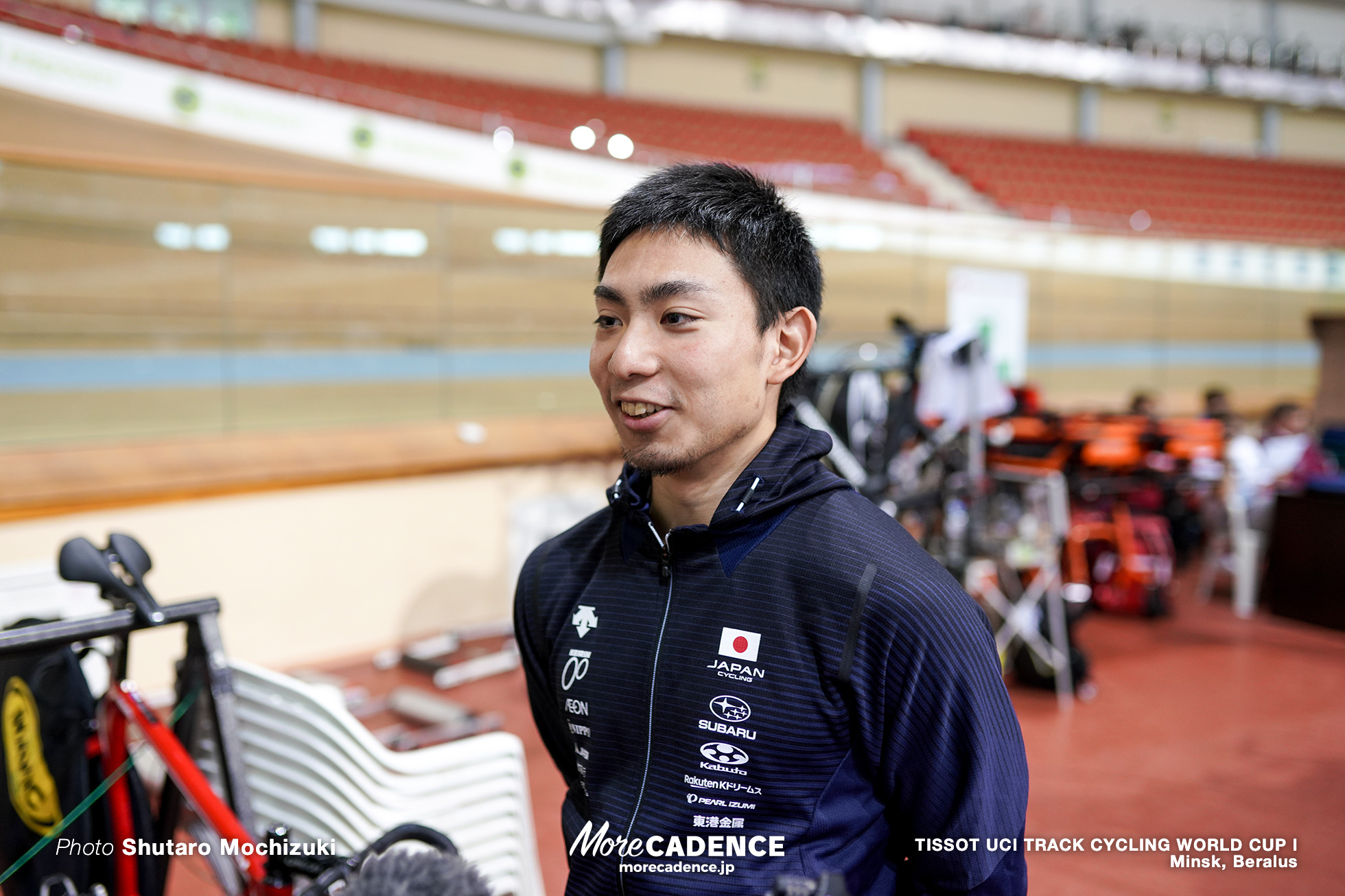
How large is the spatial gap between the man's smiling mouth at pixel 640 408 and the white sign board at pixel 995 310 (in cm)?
401

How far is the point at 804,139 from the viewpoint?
34.6ft

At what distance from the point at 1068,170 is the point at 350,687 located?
11.4 metres

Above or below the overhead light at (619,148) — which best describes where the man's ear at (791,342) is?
below

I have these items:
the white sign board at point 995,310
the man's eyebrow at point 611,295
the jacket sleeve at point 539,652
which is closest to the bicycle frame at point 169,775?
the jacket sleeve at point 539,652

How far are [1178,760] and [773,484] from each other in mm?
2689

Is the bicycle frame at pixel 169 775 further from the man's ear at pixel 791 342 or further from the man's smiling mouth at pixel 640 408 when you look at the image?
the man's ear at pixel 791 342

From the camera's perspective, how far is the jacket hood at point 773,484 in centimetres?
92

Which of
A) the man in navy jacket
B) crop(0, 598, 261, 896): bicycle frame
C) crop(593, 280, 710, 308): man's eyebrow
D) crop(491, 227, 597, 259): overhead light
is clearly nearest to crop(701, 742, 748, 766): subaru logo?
the man in navy jacket

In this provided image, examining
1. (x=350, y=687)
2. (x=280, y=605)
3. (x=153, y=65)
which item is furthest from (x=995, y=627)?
(x=153, y=65)

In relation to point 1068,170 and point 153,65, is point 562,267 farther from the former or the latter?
point 1068,170

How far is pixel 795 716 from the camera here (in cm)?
85

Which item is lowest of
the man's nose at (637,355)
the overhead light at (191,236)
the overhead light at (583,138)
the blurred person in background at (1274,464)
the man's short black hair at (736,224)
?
the blurred person in background at (1274,464)

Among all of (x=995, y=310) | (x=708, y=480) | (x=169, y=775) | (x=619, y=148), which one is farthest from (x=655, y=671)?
(x=619, y=148)

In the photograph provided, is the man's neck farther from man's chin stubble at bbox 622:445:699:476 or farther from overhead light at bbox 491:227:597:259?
overhead light at bbox 491:227:597:259
